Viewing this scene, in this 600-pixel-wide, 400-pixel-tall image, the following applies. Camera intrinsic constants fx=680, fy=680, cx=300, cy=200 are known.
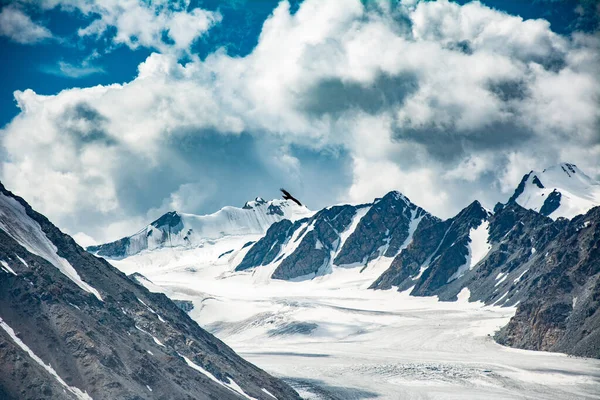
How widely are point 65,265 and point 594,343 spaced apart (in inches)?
5566

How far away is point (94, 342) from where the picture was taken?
9294cm

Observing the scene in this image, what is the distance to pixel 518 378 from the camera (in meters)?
166

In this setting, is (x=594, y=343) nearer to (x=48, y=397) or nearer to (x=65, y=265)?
(x=65, y=265)

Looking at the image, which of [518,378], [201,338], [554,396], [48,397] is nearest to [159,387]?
[48,397]

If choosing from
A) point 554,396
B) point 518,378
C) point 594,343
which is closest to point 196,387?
point 554,396

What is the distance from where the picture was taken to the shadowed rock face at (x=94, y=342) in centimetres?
8494

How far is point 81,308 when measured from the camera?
102875 mm

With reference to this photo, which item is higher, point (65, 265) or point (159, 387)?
point (65, 265)

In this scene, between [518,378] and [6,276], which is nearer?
[6,276]

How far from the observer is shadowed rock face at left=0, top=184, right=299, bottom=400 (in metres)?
84.9

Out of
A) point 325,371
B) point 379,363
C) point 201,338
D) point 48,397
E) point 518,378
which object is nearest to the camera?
point 48,397

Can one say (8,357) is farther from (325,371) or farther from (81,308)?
(325,371)

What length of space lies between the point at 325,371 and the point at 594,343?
73946 mm

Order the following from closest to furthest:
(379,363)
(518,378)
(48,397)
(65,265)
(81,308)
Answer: (48,397)
(81,308)
(65,265)
(518,378)
(379,363)
